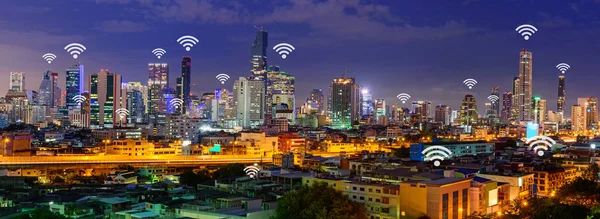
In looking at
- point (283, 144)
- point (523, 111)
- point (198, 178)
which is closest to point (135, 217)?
point (198, 178)

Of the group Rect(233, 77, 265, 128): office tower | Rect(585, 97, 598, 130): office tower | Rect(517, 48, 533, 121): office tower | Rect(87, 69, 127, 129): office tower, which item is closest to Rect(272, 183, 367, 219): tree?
Rect(87, 69, 127, 129): office tower

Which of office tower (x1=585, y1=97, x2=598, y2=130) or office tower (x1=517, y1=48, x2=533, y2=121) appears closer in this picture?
office tower (x1=585, y1=97, x2=598, y2=130)

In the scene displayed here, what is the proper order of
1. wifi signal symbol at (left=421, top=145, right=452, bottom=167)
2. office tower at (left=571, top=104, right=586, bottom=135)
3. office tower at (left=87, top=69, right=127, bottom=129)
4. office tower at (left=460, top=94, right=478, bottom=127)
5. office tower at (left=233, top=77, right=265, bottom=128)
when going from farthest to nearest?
1. office tower at (left=460, top=94, right=478, bottom=127)
2. office tower at (left=233, top=77, right=265, bottom=128)
3. office tower at (left=571, top=104, right=586, bottom=135)
4. office tower at (left=87, top=69, right=127, bottom=129)
5. wifi signal symbol at (left=421, top=145, right=452, bottom=167)

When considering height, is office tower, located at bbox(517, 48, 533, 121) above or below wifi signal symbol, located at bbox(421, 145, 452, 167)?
above

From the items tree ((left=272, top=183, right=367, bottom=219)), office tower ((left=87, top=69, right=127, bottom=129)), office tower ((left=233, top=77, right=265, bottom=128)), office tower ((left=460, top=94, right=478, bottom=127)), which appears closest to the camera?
tree ((left=272, top=183, right=367, bottom=219))

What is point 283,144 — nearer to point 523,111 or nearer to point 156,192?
point 156,192

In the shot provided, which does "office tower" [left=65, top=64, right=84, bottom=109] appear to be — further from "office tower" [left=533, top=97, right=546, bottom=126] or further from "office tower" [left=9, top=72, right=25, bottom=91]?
"office tower" [left=533, top=97, right=546, bottom=126]

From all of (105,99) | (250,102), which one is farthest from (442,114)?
(105,99)

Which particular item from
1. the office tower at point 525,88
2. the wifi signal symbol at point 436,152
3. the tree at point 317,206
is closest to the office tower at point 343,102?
the office tower at point 525,88
